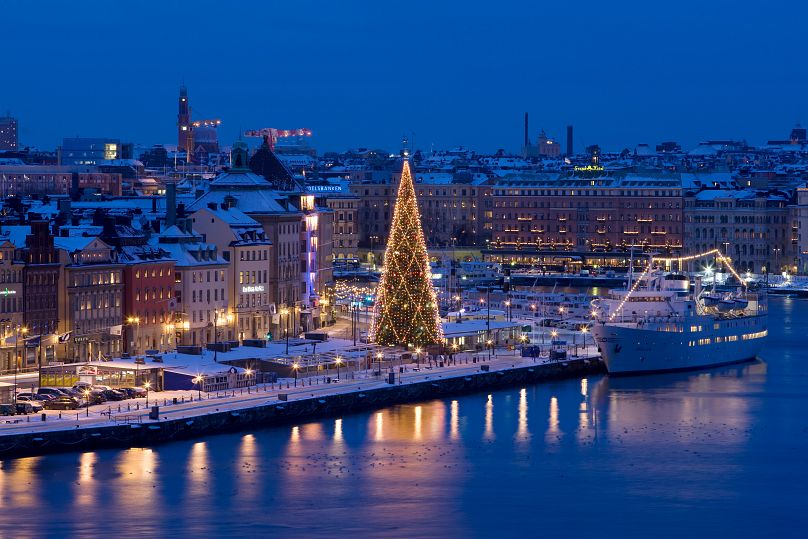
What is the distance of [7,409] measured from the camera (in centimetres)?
4328

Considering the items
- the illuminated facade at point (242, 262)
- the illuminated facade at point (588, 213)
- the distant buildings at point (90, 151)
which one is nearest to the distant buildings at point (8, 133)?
the distant buildings at point (90, 151)

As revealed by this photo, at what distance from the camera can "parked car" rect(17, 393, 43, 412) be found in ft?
144

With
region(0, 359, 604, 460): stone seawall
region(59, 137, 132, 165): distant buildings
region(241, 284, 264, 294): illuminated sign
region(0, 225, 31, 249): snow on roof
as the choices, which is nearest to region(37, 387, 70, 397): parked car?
region(0, 359, 604, 460): stone seawall

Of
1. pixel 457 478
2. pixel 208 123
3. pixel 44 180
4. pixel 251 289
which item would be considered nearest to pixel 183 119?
pixel 208 123

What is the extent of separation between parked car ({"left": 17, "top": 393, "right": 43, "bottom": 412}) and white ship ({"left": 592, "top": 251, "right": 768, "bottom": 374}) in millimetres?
18210

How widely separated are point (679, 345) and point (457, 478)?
69.9 ft

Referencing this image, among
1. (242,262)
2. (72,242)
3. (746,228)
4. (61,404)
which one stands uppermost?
(746,228)

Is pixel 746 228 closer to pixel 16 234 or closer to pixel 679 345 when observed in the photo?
pixel 679 345

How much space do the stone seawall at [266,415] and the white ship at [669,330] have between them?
1.66 m

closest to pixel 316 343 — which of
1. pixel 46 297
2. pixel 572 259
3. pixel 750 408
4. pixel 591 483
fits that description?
pixel 46 297

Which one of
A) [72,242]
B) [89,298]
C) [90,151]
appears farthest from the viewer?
[90,151]

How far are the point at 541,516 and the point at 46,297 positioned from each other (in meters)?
19.1

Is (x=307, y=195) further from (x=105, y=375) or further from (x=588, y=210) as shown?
(x=588, y=210)

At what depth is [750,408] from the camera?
4975 centimetres
